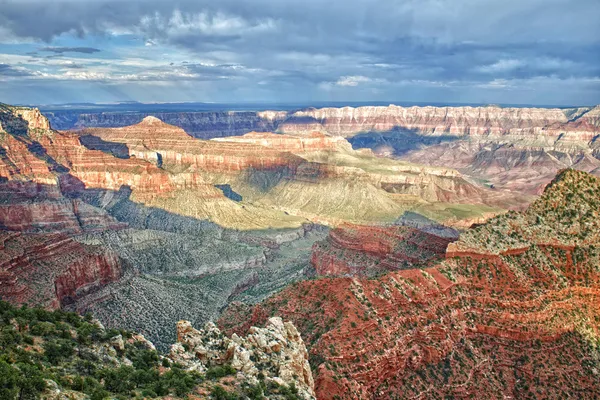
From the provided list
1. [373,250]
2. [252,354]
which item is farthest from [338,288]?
[373,250]

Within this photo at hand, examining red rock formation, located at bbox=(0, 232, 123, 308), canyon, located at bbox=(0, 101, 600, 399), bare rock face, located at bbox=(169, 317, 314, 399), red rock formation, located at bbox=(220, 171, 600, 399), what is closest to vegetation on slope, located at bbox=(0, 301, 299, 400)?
bare rock face, located at bbox=(169, 317, 314, 399)

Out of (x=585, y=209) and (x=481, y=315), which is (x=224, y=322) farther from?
(x=585, y=209)

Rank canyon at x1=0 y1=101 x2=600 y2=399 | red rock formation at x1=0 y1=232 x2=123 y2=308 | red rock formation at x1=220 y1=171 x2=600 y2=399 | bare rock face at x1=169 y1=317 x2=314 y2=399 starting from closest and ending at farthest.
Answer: bare rock face at x1=169 y1=317 x2=314 y2=399, canyon at x1=0 y1=101 x2=600 y2=399, red rock formation at x1=220 y1=171 x2=600 y2=399, red rock formation at x1=0 y1=232 x2=123 y2=308

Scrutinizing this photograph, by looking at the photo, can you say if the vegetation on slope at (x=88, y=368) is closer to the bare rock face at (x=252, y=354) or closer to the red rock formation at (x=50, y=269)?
the bare rock face at (x=252, y=354)

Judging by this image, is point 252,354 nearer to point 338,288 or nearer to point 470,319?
point 338,288

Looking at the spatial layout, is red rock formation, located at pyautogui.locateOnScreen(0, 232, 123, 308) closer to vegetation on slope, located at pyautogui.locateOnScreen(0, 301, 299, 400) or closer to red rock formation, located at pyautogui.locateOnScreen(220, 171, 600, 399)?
red rock formation, located at pyautogui.locateOnScreen(220, 171, 600, 399)

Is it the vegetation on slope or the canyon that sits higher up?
the vegetation on slope
